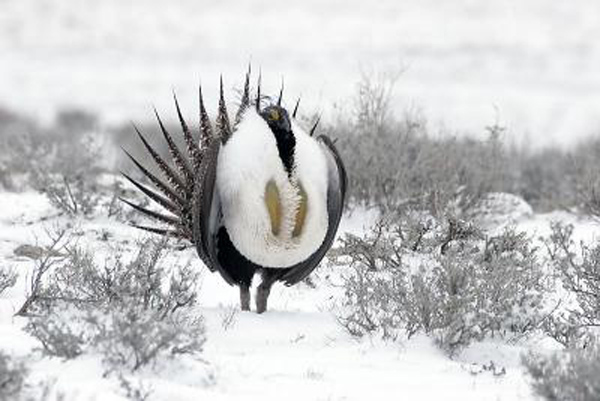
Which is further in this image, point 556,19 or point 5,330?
point 556,19

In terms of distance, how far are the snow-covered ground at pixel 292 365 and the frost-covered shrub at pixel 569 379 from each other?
0.56ft

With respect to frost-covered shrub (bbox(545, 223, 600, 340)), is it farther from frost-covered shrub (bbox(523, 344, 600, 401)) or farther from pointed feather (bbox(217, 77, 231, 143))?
pointed feather (bbox(217, 77, 231, 143))

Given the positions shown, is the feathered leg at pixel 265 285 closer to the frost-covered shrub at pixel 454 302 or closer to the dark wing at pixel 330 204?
the dark wing at pixel 330 204

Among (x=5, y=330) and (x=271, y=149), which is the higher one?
(x=271, y=149)

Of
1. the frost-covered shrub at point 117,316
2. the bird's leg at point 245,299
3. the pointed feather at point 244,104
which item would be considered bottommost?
the bird's leg at point 245,299

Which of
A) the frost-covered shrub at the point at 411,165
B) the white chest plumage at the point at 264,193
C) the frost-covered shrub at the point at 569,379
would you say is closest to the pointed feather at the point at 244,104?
the white chest plumage at the point at 264,193

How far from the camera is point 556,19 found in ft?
82.9

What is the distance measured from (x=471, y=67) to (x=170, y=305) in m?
17.0

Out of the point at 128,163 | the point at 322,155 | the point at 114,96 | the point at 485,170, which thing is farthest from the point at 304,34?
the point at 322,155

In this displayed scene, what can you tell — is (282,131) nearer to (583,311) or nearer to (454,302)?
(454,302)

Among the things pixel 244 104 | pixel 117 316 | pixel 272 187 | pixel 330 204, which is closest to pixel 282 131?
pixel 272 187

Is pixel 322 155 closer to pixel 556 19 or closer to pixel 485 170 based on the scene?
pixel 485 170

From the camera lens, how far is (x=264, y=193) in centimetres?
388

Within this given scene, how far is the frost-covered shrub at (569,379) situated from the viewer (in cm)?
291
